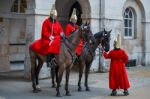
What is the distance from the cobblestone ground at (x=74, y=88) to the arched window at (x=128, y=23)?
12.2 ft

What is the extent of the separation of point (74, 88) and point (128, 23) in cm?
803

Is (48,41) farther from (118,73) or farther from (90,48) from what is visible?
(118,73)

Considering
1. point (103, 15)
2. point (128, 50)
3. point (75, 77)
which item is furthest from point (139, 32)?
point (75, 77)

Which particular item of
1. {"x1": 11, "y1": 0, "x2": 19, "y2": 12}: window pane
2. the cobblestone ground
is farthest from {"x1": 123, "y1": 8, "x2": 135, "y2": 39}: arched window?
{"x1": 11, "y1": 0, "x2": 19, "y2": 12}: window pane

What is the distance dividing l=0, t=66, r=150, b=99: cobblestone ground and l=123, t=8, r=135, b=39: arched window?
373 centimetres

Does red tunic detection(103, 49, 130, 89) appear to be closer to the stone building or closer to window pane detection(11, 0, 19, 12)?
the stone building

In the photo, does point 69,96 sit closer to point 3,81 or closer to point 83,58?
point 83,58

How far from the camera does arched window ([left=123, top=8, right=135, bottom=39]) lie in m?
18.8

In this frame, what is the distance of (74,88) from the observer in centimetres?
1181

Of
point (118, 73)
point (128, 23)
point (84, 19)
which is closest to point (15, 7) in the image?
point (84, 19)

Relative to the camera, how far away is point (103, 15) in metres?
16.2

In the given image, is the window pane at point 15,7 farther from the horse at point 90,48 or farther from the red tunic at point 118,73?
the red tunic at point 118,73

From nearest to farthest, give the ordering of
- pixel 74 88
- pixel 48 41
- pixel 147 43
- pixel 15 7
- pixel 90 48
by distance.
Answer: pixel 48 41 → pixel 90 48 → pixel 74 88 → pixel 15 7 → pixel 147 43

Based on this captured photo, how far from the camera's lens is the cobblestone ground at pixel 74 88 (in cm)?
1038
